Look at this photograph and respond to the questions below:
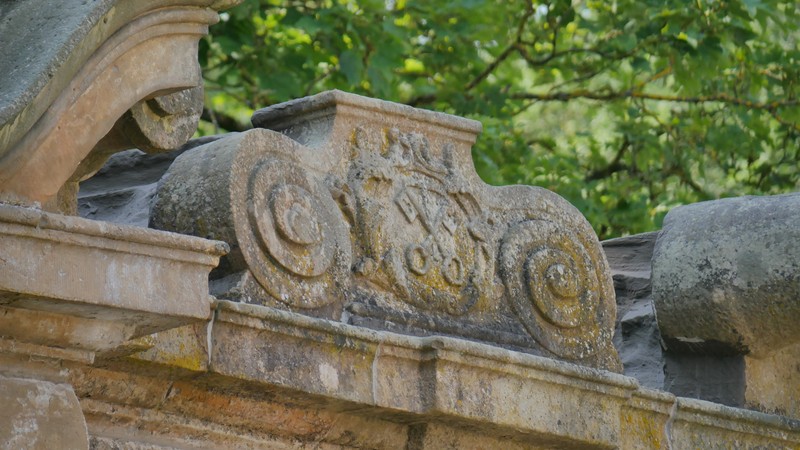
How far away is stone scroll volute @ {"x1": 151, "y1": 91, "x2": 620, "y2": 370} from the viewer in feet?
12.9

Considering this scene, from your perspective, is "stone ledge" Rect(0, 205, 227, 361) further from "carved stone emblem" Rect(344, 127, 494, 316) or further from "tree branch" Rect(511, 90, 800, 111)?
"tree branch" Rect(511, 90, 800, 111)

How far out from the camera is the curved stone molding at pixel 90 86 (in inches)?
128

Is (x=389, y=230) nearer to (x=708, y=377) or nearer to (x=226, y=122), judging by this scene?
(x=708, y=377)

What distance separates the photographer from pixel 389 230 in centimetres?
428

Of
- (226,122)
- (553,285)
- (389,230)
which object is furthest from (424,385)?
(226,122)

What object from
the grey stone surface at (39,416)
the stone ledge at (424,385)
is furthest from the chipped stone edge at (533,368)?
the grey stone surface at (39,416)

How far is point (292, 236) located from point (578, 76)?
516 centimetres

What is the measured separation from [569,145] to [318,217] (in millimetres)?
5461

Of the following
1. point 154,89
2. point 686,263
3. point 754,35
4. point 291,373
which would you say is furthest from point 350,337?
point 754,35

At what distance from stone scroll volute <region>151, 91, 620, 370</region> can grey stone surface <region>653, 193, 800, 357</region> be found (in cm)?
33

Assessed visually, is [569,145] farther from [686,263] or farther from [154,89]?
[154,89]

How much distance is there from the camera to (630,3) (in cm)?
830

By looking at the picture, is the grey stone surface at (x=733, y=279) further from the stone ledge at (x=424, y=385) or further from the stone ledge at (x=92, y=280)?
the stone ledge at (x=92, y=280)

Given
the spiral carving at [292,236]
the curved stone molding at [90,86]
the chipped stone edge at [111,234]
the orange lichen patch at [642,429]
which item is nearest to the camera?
the chipped stone edge at [111,234]
